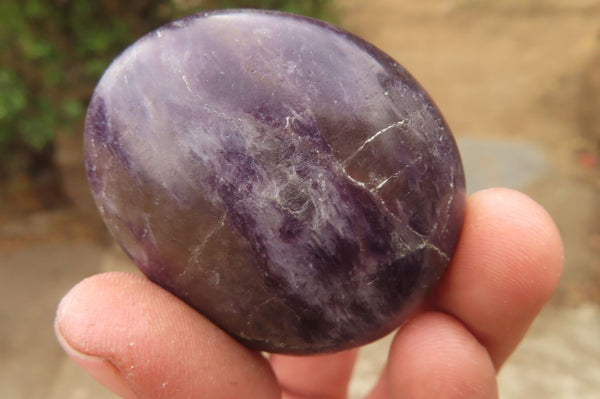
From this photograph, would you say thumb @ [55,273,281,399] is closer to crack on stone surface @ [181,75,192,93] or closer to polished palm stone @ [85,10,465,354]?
polished palm stone @ [85,10,465,354]

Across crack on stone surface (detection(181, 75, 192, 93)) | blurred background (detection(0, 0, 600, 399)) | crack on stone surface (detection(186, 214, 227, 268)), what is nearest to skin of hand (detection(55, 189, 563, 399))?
crack on stone surface (detection(186, 214, 227, 268))

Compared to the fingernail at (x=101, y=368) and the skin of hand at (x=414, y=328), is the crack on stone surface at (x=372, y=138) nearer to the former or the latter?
the skin of hand at (x=414, y=328)

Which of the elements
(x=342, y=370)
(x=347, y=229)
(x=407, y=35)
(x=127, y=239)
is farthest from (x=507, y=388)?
(x=407, y=35)

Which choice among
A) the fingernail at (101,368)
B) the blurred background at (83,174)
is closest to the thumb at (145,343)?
the fingernail at (101,368)

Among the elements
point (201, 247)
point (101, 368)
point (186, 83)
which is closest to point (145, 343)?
point (101, 368)

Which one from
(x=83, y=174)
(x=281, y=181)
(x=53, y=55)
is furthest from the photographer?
(x=83, y=174)

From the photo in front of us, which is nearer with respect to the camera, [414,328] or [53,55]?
[414,328]

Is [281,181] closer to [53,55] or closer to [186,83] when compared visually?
[186,83]
